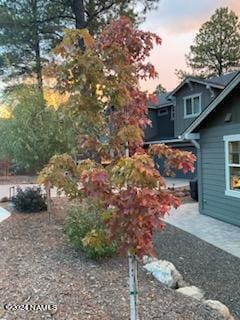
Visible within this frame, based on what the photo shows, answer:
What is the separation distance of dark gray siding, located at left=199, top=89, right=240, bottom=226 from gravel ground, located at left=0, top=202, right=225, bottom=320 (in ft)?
17.5

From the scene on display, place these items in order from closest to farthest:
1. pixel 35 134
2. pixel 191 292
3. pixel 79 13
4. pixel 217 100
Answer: pixel 191 292
pixel 35 134
pixel 217 100
pixel 79 13

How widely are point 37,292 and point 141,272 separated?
1664 millimetres

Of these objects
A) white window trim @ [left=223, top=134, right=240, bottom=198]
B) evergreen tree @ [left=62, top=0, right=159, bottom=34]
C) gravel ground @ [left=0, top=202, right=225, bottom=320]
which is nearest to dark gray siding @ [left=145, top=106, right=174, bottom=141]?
evergreen tree @ [left=62, top=0, right=159, bottom=34]

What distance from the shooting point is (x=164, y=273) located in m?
5.51

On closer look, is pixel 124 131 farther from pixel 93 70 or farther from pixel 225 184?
pixel 225 184

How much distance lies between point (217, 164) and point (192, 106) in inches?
494

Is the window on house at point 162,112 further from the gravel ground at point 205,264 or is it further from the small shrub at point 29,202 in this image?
the gravel ground at point 205,264

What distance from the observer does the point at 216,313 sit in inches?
172

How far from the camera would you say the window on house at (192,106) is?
74.6 ft

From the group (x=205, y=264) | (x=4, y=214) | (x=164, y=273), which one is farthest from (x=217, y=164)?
(x=164, y=273)

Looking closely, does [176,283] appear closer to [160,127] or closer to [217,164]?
[217,164]

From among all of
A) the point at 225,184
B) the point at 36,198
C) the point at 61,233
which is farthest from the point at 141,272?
the point at 225,184

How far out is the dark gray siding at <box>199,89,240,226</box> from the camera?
1023 cm

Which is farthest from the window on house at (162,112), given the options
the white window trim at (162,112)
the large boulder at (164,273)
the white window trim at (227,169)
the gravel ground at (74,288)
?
the large boulder at (164,273)
